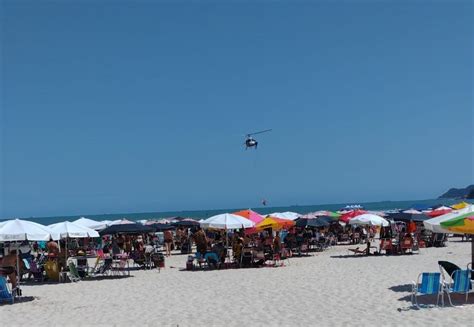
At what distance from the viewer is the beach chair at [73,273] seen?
14.1 meters

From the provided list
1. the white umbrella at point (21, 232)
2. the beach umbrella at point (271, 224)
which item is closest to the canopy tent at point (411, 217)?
the beach umbrella at point (271, 224)

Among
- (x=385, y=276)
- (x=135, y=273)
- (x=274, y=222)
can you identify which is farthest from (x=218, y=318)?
(x=274, y=222)

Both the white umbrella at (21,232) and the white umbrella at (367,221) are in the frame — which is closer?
the white umbrella at (21,232)

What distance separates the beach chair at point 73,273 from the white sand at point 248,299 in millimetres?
399

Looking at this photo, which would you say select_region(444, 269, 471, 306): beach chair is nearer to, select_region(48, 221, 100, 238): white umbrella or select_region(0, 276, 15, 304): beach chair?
select_region(0, 276, 15, 304): beach chair

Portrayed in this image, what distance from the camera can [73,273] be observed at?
14211 millimetres

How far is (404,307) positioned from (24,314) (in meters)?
6.30

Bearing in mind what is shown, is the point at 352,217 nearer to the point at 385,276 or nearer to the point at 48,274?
the point at 385,276

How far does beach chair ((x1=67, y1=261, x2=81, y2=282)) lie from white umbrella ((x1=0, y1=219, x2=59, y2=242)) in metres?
1.95

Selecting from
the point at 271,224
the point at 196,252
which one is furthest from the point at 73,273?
the point at 271,224

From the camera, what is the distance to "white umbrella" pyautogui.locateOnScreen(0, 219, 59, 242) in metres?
11.8

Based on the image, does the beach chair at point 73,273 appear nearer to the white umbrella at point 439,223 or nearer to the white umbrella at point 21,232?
the white umbrella at point 21,232

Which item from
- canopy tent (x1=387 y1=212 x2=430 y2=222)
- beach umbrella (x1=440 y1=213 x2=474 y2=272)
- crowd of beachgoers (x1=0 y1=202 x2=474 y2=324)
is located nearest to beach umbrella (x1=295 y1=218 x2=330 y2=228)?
crowd of beachgoers (x1=0 y1=202 x2=474 y2=324)

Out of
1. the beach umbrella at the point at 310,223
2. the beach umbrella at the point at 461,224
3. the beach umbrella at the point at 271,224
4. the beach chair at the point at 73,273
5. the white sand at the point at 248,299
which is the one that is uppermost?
the beach umbrella at the point at 461,224
